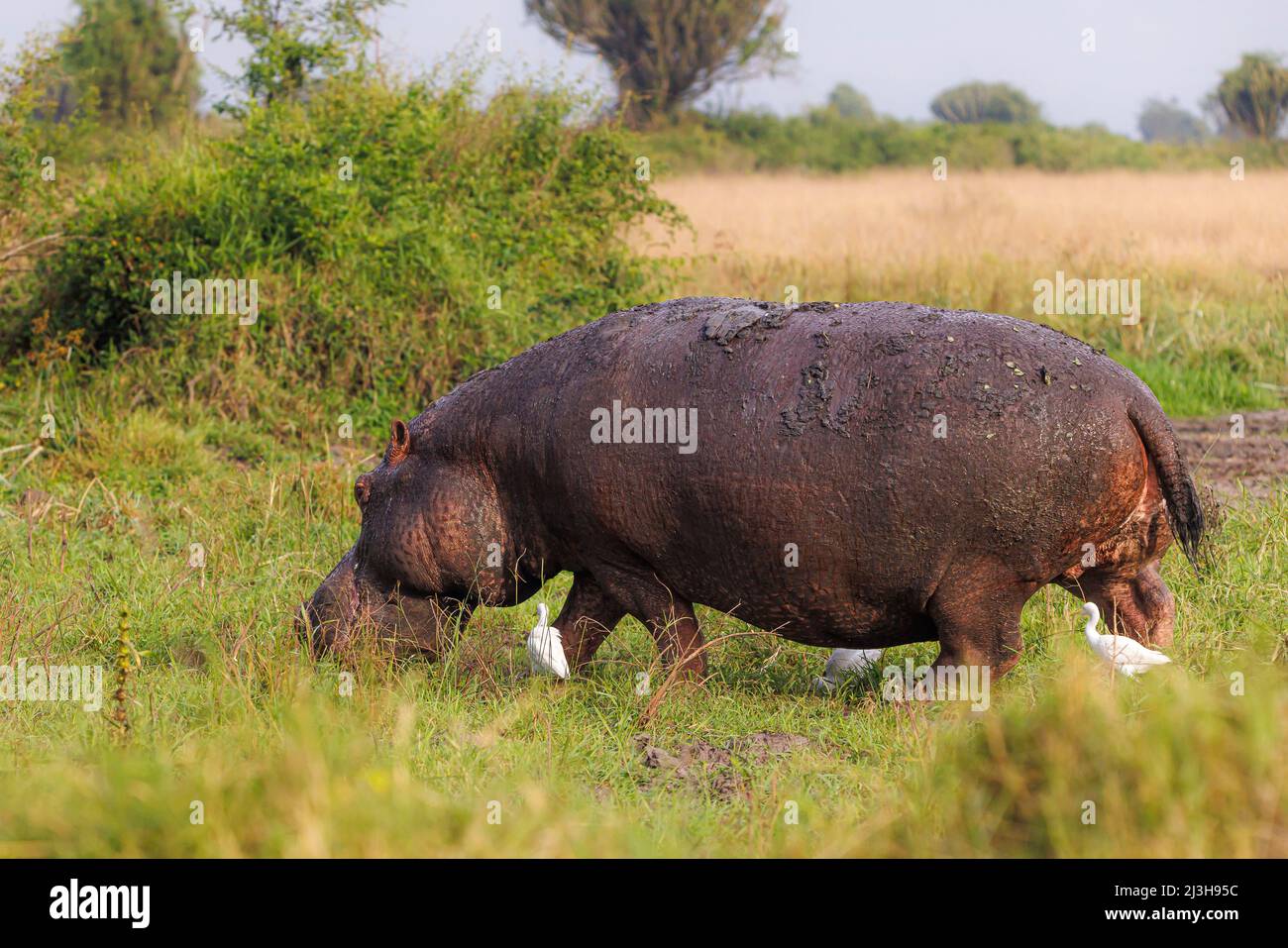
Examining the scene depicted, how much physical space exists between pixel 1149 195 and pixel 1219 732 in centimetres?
1698

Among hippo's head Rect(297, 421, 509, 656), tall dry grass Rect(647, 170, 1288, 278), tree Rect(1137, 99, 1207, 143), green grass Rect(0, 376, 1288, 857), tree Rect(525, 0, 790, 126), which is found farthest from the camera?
tree Rect(1137, 99, 1207, 143)

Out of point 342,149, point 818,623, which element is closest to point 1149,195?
point 342,149

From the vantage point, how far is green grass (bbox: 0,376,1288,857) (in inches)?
110

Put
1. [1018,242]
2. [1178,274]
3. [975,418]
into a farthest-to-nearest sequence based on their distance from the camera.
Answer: [1018,242], [1178,274], [975,418]

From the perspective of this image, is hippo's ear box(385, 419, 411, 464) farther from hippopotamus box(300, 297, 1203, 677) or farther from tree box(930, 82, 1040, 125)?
tree box(930, 82, 1040, 125)

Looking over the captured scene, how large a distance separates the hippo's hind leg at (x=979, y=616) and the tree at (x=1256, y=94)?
33.0 meters

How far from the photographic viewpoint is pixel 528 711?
4.85 m

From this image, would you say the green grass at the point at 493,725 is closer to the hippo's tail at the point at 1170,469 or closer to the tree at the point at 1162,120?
the hippo's tail at the point at 1170,469

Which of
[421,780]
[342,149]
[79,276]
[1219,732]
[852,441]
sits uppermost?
[342,149]

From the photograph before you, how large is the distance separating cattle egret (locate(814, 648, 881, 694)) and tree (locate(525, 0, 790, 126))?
29901 mm

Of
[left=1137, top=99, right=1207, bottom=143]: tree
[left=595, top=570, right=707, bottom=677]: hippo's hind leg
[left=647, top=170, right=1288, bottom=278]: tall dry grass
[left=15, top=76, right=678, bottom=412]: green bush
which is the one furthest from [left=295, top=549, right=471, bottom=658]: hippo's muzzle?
[left=1137, top=99, right=1207, bottom=143]: tree

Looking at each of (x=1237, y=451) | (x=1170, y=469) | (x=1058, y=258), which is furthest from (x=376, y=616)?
(x=1058, y=258)

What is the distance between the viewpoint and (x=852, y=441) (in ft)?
14.8
